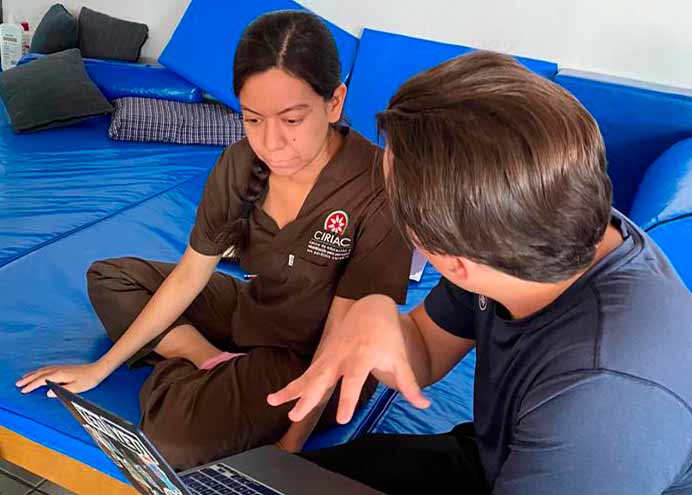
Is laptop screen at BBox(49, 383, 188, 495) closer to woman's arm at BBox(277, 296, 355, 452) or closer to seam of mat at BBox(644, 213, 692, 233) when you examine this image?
woman's arm at BBox(277, 296, 355, 452)

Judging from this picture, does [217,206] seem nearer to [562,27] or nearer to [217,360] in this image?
[217,360]

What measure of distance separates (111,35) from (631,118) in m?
2.19

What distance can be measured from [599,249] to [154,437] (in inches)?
31.7

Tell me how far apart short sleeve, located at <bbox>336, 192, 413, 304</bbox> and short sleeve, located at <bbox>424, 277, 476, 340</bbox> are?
0.57 ft

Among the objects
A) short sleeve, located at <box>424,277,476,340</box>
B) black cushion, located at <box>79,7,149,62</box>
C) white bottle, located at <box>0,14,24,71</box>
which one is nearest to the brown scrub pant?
short sleeve, located at <box>424,277,476,340</box>

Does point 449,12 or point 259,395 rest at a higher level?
point 449,12

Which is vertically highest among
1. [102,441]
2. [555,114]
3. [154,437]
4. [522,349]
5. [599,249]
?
[555,114]

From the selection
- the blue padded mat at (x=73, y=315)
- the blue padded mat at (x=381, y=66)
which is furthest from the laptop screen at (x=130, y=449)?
the blue padded mat at (x=381, y=66)

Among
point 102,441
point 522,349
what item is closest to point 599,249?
point 522,349

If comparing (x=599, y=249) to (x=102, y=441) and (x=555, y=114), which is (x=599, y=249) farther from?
(x=102, y=441)

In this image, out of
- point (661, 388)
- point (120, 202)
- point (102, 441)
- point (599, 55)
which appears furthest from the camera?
point (599, 55)

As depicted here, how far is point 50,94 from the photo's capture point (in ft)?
8.77

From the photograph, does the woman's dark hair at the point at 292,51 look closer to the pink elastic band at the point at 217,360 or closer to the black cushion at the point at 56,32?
the pink elastic band at the point at 217,360

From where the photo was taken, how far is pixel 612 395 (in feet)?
2.12
